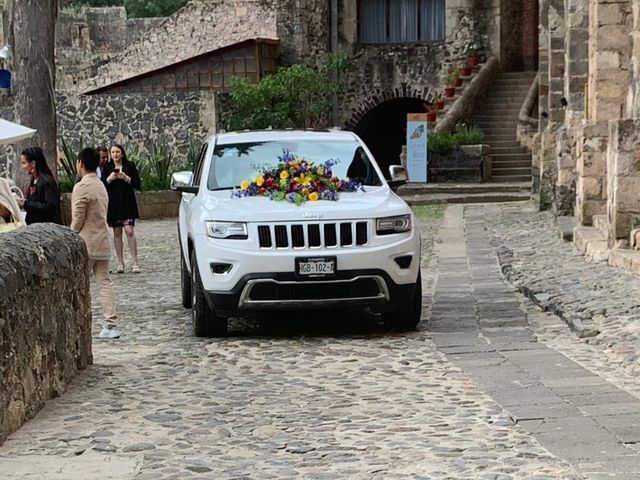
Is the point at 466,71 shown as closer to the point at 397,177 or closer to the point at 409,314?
the point at 397,177

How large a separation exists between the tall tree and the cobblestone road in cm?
927

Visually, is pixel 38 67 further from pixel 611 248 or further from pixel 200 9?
pixel 200 9

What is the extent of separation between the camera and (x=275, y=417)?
268 inches

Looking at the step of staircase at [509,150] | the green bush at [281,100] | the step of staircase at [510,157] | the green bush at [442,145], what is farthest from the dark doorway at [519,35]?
the green bush at [442,145]

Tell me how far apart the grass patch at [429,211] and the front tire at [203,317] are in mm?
13417

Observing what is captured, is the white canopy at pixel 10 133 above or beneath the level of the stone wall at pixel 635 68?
beneath

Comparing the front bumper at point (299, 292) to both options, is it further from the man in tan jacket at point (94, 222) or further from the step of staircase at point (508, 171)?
the step of staircase at point (508, 171)

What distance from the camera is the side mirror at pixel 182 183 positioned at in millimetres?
10961

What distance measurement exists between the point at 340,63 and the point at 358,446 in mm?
31327

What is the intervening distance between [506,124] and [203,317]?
2423cm

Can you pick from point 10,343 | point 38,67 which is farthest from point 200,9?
point 10,343

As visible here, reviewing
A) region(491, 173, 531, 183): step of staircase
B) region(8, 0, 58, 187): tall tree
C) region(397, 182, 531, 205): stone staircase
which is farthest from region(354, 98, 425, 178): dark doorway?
region(8, 0, 58, 187): tall tree

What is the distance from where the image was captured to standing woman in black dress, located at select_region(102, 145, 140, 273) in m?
15.3

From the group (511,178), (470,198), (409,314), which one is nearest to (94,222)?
(409,314)
